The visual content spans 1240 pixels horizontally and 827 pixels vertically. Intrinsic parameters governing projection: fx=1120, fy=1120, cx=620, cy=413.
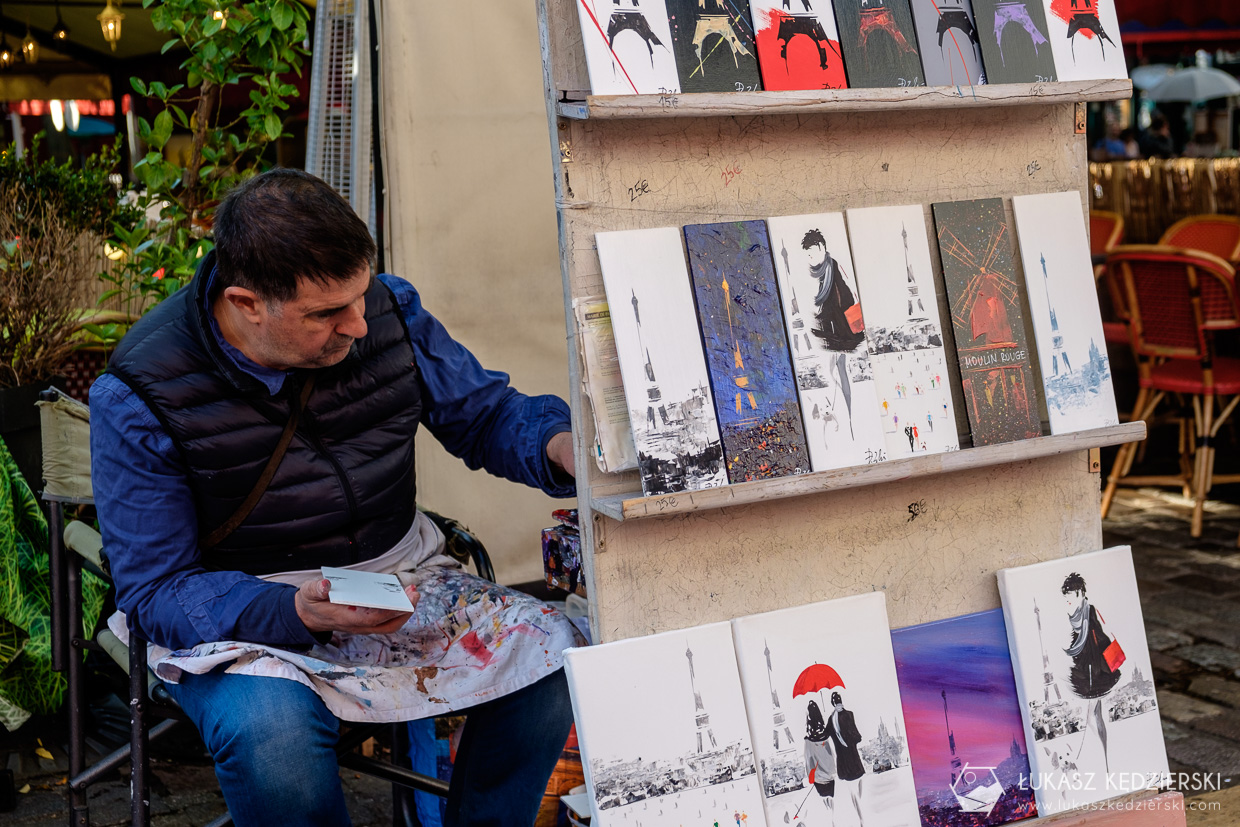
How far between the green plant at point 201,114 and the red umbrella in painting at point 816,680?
1.75 meters

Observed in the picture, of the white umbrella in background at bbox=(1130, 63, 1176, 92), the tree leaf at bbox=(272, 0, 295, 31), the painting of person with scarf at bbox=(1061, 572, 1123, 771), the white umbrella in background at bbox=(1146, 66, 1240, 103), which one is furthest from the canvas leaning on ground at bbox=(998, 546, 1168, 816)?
the white umbrella in background at bbox=(1130, 63, 1176, 92)

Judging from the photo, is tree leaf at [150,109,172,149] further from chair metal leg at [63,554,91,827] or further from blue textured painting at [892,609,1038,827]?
blue textured painting at [892,609,1038,827]

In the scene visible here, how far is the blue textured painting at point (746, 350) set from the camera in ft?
5.09

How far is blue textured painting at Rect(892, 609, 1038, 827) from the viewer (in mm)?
1753

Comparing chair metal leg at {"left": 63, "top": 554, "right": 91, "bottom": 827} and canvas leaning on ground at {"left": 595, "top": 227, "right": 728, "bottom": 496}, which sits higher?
canvas leaning on ground at {"left": 595, "top": 227, "right": 728, "bottom": 496}

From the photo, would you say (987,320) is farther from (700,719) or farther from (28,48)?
(28,48)

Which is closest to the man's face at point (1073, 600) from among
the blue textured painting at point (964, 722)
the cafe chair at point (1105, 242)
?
the blue textured painting at point (964, 722)

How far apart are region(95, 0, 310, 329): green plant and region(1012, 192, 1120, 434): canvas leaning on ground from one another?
5.56 feet

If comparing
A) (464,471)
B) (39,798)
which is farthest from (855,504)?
(39,798)

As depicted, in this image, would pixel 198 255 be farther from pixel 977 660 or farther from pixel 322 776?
pixel 977 660

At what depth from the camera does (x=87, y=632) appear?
2744 mm

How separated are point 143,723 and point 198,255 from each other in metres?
1.34

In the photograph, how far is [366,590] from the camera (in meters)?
1.57

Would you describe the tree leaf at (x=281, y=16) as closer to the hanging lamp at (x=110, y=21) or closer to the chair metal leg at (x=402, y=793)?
the chair metal leg at (x=402, y=793)
